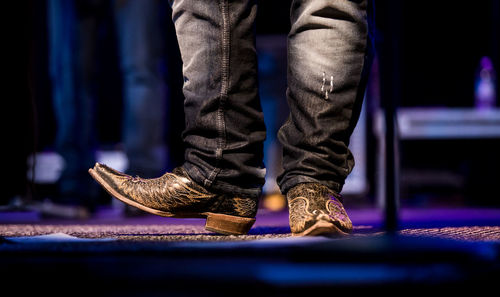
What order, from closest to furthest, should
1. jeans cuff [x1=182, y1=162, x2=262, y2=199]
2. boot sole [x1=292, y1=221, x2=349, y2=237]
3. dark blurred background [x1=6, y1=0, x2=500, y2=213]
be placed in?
boot sole [x1=292, y1=221, x2=349, y2=237] < jeans cuff [x1=182, y1=162, x2=262, y2=199] < dark blurred background [x1=6, y1=0, x2=500, y2=213]

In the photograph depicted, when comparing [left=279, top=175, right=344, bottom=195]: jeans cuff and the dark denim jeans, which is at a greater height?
the dark denim jeans

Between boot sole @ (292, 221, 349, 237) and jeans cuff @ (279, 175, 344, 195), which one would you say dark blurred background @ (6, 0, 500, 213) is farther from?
boot sole @ (292, 221, 349, 237)

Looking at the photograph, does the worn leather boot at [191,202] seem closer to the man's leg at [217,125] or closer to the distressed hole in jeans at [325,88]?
the man's leg at [217,125]

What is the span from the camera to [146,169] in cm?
187

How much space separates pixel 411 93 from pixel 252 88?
347 cm

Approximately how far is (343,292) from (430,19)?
411cm

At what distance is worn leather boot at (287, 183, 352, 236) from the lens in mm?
817

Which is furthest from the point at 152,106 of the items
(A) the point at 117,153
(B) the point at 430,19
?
(B) the point at 430,19

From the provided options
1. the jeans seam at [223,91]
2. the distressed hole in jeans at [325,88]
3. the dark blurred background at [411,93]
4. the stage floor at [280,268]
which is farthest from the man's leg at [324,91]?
the dark blurred background at [411,93]

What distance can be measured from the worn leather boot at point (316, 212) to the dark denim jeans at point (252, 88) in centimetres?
2

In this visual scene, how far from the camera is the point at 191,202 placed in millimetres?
914

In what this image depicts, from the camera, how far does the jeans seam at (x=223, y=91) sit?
34.7 inches

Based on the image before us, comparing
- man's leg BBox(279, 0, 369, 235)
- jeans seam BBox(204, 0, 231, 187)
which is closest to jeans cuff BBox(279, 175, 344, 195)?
man's leg BBox(279, 0, 369, 235)

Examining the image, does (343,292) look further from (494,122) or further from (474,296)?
(494,122)
